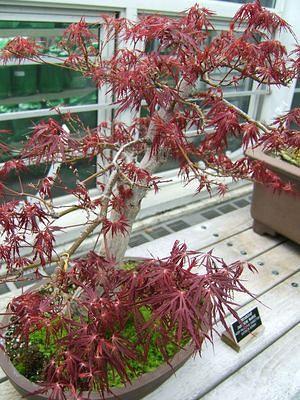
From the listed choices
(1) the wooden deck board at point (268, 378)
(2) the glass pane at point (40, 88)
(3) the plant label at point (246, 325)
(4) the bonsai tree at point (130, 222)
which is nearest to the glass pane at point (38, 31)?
(2) the glass pane at point (40, 88)

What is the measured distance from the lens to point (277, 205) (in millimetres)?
1733

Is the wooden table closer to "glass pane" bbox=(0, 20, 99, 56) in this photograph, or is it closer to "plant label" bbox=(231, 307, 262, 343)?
"plant label" bbox=(231, 307, 262, 343)

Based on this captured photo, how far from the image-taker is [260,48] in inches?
39.3

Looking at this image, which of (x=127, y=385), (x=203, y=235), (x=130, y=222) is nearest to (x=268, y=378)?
(x=127, y=385)

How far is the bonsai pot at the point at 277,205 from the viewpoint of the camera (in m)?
1.62

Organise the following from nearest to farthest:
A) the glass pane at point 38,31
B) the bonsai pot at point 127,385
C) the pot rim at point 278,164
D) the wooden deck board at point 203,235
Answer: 1. the bonsai pot at point 127,385
2. the glass pane at point 38,31
3. the pot rim at point 278,164
4. the wooden deck board at point 203,235

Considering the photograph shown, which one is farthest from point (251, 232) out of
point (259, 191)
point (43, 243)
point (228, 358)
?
point (43, 243)

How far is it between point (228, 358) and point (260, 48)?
2.88 ft

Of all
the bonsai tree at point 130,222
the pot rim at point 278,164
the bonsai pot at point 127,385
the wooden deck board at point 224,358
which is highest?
the bonsai tree at point 130,222

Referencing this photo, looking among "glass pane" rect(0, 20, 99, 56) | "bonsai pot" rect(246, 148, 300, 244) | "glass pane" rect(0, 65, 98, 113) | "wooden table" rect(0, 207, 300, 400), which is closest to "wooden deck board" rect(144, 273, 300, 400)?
"wooden table" rect(0, 207, 300, 400)

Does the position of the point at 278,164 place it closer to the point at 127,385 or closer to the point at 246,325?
the point at 246,325

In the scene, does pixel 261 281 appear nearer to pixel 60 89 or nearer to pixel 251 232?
pixel 251 232

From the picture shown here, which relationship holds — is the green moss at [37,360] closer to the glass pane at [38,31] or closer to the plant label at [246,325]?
the plant label at [246,325]

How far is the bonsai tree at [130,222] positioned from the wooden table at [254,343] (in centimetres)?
17
